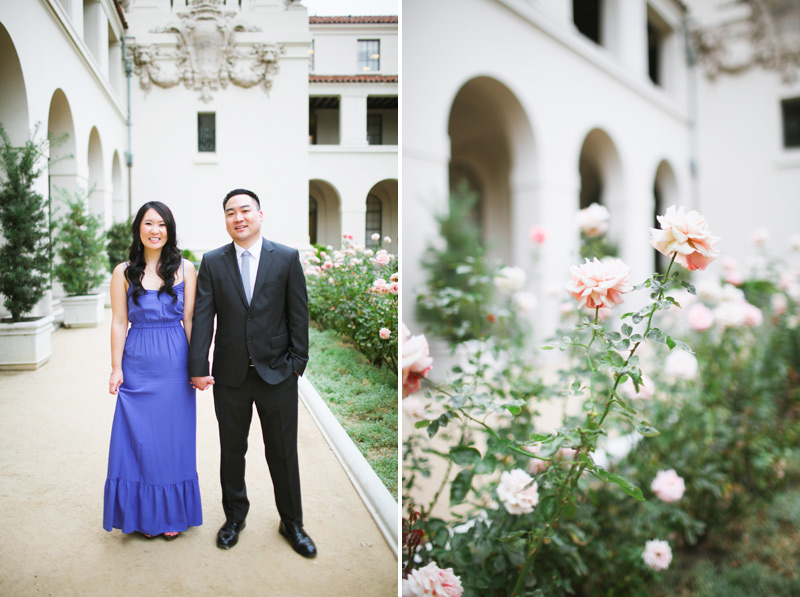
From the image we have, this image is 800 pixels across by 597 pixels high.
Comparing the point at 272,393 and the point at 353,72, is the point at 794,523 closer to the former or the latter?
the point at 272,393

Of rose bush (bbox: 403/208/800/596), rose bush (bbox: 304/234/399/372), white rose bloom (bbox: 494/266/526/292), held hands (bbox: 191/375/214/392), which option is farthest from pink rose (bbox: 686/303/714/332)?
held hands (bbox: 191/375/214/392)

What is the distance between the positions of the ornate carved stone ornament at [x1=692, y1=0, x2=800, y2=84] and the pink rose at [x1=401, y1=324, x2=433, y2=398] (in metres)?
2.46

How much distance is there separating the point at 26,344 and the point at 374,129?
102 centimetres

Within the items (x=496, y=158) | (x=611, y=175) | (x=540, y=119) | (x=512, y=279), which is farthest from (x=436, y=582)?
(x=496, y=158)

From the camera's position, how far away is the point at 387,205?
141 centimetres

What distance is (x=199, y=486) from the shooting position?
1.15 m

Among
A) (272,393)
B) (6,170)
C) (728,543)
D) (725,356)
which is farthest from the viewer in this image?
(725,356)

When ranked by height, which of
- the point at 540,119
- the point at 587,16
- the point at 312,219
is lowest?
the point at 312,219

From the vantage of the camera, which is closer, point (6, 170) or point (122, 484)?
point (6, 170)

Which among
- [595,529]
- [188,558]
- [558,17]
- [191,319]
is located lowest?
[595,529]

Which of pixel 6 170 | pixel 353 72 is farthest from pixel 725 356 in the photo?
pixel 6 170

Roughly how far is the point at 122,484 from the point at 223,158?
848 mm

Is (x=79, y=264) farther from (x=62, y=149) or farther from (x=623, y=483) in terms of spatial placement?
(x=623, y=483)

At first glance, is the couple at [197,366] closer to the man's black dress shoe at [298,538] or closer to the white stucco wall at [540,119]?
the man's black dress shoe at [298,538]
